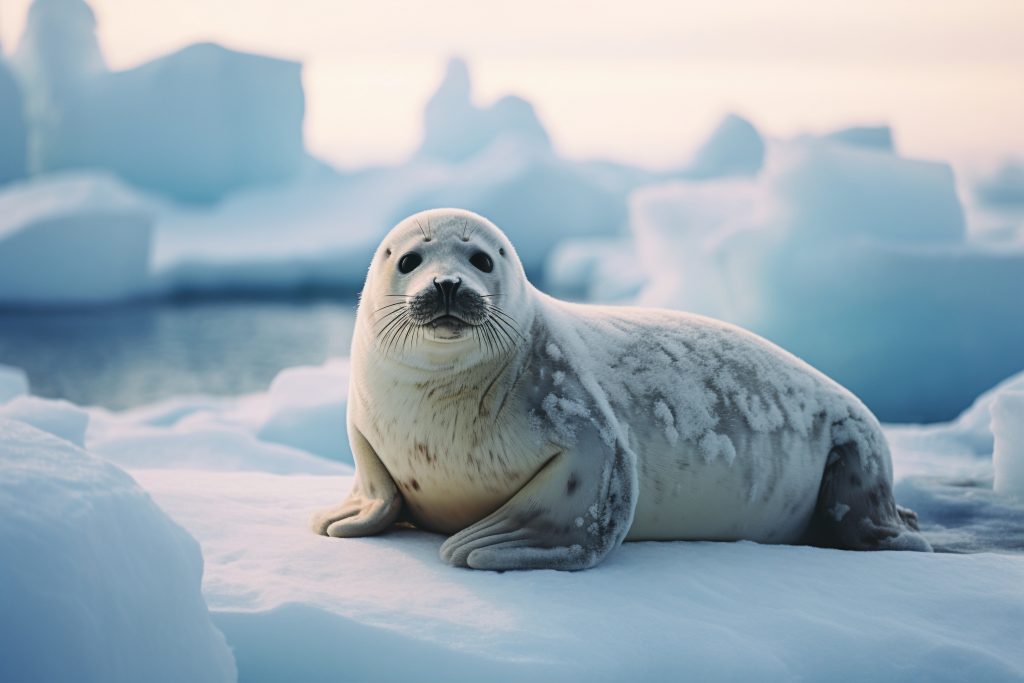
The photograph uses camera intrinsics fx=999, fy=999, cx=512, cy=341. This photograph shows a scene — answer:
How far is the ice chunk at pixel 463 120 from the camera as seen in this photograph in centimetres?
2191

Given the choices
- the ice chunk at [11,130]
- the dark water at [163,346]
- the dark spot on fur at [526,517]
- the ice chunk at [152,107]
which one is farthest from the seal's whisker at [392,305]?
the ice chunk at [152,107]

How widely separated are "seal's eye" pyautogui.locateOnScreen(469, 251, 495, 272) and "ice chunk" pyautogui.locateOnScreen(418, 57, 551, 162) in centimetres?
1978

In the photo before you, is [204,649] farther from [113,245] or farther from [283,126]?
[283,126]

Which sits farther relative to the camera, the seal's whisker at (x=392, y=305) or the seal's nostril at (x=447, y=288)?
the seal's whisker at (x=392, y=305)

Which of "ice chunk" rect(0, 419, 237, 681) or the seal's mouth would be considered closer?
"ice chunk" rect(0, 419, 237, 681)

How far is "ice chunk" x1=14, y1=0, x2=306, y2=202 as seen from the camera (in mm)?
17859

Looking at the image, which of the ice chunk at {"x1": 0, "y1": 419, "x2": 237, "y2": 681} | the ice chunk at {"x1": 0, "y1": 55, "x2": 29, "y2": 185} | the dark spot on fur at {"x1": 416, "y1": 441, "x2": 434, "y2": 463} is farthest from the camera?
the ice chunk at {"x1": 0, "y1": 55, "x2": 29, "y2": 185}

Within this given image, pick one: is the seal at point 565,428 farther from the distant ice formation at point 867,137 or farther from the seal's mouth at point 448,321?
the distant ice formation at point 867,137

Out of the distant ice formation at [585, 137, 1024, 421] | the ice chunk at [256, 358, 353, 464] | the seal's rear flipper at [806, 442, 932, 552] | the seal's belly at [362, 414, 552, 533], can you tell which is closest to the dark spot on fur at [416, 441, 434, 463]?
the seal's belly at [362, 414, 552, 533]

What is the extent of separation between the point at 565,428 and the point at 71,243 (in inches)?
504

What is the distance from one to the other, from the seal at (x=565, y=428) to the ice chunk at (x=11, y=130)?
1630 cm

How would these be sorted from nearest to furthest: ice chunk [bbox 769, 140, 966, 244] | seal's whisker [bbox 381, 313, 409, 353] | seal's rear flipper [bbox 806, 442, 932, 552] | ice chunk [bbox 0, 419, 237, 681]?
ice chunk [bbox 0, 419, 237, 681] < seal's whisker [bbox 381, 313, 409, 353] < seal's rear flipper [bbox 806, 442, 932, 552] < ice chunk [bbox 769, 140, 966, 244]

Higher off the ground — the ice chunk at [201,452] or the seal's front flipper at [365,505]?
the seal's front flipper at [365,505]

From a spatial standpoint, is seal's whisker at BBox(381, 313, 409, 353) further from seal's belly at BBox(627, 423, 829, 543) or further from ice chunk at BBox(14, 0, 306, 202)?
ice chunk at BBox(14, 0, 306, 202)
